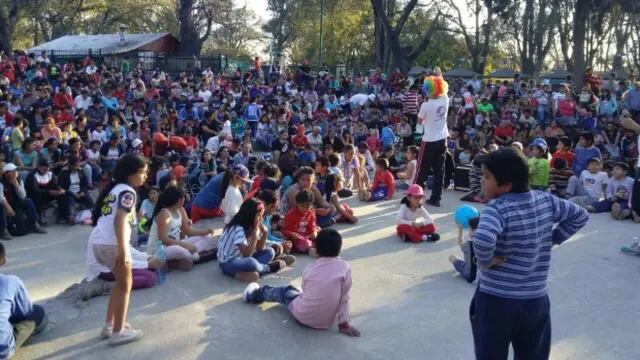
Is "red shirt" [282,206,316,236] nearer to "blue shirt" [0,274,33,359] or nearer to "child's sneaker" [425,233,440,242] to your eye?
"child's sneaker" [425,233,440,242]

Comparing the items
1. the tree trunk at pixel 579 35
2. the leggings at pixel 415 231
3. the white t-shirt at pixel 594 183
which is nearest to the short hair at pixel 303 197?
the leggings at pixel 415 231

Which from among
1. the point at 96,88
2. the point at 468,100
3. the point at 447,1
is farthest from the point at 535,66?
the point at 96,88

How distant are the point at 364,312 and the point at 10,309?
279 centimetres

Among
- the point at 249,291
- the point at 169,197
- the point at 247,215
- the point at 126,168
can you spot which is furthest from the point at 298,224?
the point at 126,168

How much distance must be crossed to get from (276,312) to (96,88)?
16.4m

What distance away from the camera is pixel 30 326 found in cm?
460

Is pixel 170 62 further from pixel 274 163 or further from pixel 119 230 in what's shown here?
pixel 119 230

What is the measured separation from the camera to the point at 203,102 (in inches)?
802

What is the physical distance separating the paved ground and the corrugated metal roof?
29.0 m

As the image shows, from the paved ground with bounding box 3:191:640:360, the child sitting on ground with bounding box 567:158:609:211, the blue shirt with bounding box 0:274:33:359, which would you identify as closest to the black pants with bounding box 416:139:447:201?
the paved ground with bounding box 3:191:640:360

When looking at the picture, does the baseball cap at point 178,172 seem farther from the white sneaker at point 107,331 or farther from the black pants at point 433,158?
the white sneaker at point 107,331

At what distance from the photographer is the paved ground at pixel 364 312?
4.65m

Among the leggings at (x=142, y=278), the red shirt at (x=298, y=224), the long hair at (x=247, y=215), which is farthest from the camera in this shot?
the red shirt at (x=298, y=224)

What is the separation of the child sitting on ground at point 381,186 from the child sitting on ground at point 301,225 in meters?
3.15
